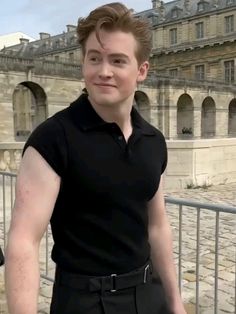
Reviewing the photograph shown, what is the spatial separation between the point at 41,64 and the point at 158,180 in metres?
26.7

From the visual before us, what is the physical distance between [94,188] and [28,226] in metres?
0.25

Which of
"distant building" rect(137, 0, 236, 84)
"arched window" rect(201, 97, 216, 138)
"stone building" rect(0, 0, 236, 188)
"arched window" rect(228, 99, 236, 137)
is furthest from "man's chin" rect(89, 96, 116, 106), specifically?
"distant building" rect(137, 0, 236, 84)

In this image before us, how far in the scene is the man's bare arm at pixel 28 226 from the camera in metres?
1.34

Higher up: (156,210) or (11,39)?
(11,39)

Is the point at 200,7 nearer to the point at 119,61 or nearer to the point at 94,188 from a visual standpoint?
the point at 119,61

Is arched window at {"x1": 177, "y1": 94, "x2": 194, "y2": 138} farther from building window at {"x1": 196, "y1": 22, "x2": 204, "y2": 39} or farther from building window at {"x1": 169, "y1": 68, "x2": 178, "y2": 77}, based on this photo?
building window at {"x1": 196, "y1": 22, "x2": 204, "y2": 39}

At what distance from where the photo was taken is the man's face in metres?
1.47

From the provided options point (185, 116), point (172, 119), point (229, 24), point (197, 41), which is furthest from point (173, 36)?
point (172, 119)

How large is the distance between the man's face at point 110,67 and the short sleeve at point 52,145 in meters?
0.20

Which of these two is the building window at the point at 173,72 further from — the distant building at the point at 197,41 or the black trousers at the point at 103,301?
the black trousers at the point at 103,301

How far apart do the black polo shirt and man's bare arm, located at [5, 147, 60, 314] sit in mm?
51

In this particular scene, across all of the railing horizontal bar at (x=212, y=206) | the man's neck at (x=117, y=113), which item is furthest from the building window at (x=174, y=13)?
the man's neck at (x=117, y=113)

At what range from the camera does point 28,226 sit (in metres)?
1.38

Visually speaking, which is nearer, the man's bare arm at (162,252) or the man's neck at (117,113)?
the man's neck at (117,113)
